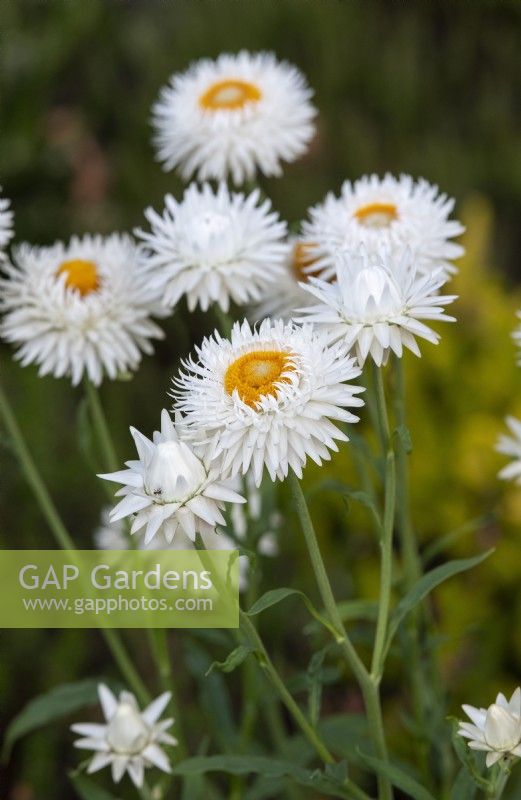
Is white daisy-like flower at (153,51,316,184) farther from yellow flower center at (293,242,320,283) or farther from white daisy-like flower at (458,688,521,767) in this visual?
white daisy-like flower at (458,688,521,767)

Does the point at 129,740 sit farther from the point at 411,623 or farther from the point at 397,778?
the point at 411,623

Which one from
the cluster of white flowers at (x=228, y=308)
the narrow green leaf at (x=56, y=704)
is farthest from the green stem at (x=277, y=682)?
the narrow green leaf at (x=56, y=704)

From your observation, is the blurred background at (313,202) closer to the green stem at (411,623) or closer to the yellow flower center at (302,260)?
the green stem at (411,623)

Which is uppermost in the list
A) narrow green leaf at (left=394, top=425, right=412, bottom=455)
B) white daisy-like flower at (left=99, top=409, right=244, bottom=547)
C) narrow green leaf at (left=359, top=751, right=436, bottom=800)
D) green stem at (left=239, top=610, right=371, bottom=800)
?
narrow green leaf at (left=394, top=425, right=412, bottom=455)

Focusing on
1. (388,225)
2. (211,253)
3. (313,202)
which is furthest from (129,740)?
(313,202)

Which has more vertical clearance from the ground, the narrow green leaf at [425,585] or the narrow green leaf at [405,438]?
the narrow green leaf at [405,438]

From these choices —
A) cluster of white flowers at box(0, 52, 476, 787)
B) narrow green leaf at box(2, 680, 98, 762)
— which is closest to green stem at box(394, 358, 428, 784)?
cluster of white flowers at box(0, 52, 476, 787)
